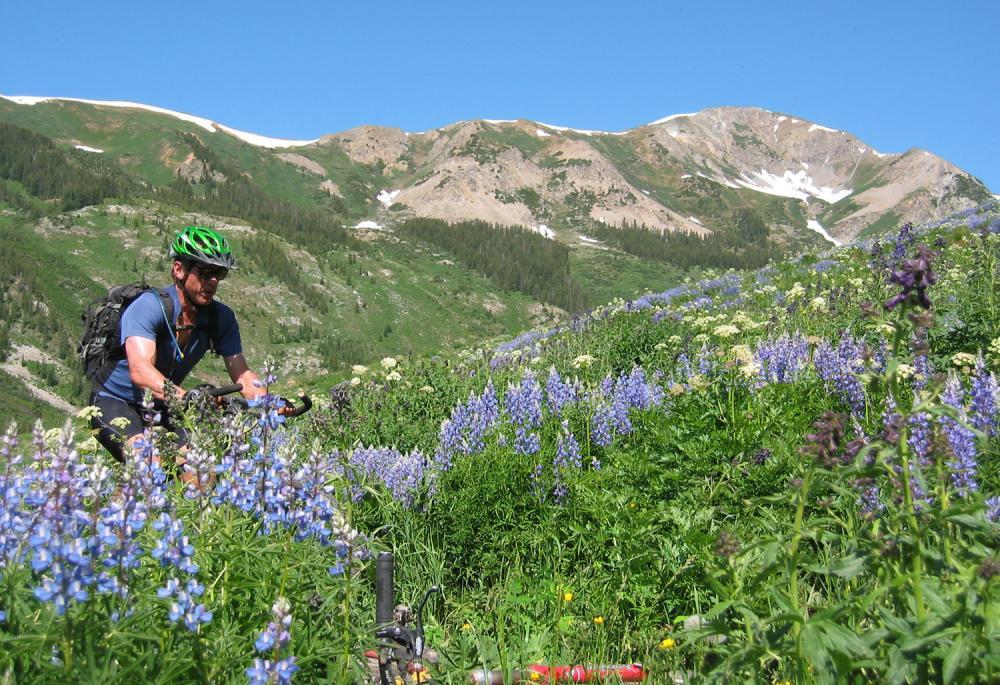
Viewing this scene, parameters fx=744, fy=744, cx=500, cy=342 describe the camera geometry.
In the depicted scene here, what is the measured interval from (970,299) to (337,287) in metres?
174

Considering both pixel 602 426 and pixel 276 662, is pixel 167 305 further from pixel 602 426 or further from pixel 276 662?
pixel 276 662

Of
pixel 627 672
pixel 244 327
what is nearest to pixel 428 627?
pixel 627 672

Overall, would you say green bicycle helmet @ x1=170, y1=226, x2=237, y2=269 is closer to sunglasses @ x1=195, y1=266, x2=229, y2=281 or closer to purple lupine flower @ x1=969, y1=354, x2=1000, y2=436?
sunglasses @ x1=195, y1=266, x2=229, y2=281

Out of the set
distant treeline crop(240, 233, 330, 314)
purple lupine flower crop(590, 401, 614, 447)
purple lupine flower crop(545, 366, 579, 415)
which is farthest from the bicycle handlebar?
distant treeline crop(240, 233, 330, 314)

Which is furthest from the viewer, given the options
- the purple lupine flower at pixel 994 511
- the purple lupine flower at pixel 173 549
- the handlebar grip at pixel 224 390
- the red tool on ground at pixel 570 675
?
the handlebar grip at pixel 224 390

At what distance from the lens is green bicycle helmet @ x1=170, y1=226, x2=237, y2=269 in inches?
239

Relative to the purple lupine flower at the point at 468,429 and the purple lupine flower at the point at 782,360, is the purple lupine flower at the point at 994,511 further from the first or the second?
the purple lupine flower at the point at 468,429

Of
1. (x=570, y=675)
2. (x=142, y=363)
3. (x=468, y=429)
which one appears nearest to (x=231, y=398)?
(x=142, y=363)

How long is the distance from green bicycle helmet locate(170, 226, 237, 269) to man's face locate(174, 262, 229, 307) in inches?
2.8

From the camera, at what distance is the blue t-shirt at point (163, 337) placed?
581cm

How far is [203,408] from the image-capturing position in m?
4.41

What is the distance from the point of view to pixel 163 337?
6031 mm

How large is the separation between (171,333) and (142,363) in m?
0.50

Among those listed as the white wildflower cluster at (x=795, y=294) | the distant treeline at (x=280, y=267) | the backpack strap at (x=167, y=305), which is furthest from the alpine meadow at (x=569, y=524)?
the distant treeline at (x=280, y=267)
